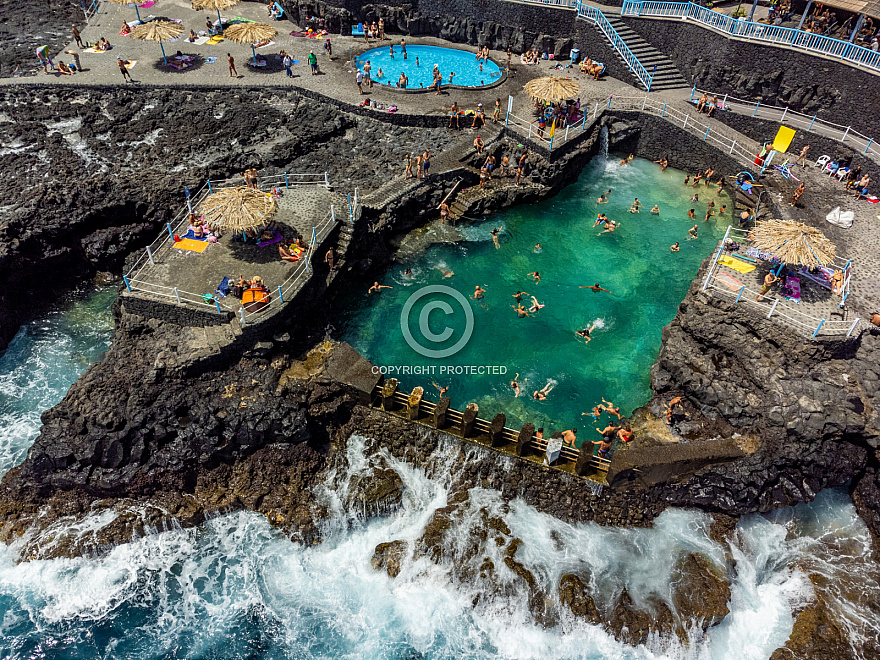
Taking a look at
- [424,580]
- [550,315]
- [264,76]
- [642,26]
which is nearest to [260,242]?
[550,315]

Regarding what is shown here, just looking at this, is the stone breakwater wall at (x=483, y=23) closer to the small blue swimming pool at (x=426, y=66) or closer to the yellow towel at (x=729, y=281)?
the small blue swimming pool at (x=426, y=66)

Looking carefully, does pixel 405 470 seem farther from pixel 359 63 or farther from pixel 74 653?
pixel 359 63

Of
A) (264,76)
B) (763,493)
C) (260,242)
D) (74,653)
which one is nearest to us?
(74,653)

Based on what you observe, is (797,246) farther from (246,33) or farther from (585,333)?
(246,33)

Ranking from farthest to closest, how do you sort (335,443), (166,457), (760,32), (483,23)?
(483,23) < (760,32) < (335,443) < (166,457)

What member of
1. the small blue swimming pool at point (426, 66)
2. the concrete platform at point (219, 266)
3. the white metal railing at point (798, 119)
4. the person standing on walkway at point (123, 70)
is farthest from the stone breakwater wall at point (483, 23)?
the concrete platform at point (219, 266)

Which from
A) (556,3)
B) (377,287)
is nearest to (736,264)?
(377,287)

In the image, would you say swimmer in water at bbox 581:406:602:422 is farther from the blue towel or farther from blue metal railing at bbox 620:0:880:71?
blue metal railing at bbox 620:0:880:71
